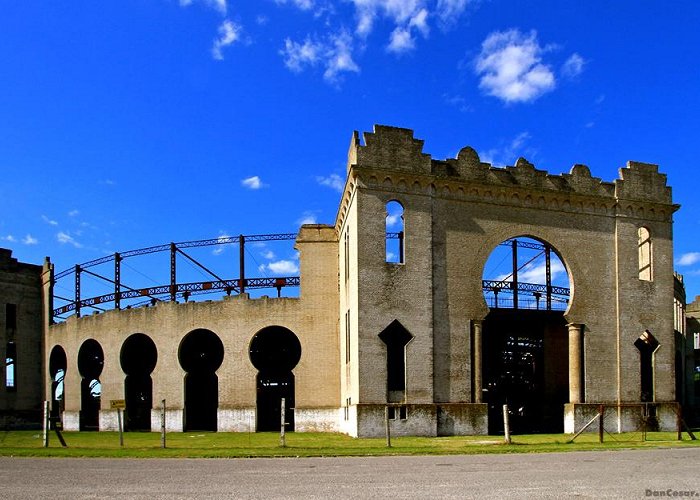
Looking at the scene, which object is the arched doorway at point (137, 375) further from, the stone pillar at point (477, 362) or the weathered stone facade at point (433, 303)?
the stone pillar at point (477, 362)

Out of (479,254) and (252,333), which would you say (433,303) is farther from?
(252,333)

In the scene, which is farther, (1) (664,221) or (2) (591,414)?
(1) (664,221)

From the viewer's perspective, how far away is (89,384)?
160 ft

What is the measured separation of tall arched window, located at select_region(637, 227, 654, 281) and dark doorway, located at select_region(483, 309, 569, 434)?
6.19 metres

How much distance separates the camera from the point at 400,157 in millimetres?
33500

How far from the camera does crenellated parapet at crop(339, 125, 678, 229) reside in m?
33.2

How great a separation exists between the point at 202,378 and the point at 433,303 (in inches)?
732

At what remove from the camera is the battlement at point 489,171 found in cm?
3319

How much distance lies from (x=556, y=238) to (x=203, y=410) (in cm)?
2358

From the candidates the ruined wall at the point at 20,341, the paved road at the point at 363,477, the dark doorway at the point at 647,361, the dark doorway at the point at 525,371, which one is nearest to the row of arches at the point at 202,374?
the ruined wall at the point at 20,341

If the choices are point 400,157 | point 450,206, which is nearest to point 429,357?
point 450,206

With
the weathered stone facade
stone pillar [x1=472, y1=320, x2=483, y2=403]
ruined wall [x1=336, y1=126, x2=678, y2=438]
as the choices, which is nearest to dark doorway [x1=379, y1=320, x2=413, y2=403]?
the weathered stone facade

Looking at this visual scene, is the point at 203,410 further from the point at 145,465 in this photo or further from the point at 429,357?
the point at 145,465

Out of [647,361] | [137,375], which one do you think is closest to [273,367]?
[137,375]
